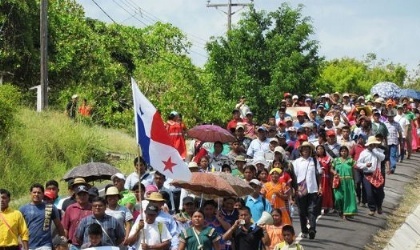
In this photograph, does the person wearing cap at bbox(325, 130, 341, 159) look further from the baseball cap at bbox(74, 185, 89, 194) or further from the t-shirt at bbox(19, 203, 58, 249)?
Answer: the t-shirt at bbox(19, 203, 58, 249)

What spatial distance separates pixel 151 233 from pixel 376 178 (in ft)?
33.1

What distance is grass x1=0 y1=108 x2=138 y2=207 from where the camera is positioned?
23703 mm

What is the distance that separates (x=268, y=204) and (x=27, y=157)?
11.0 meters

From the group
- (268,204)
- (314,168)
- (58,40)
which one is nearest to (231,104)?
(58,40)

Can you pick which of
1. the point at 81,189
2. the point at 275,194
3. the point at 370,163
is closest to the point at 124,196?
the point at 81,189

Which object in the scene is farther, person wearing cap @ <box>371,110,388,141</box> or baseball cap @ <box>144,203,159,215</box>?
person wearing cap @ <box>371,110,388,141</box>

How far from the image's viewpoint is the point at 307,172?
58.3 ft

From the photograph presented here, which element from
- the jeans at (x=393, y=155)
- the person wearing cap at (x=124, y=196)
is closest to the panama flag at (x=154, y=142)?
the person wearing cap at (x=124, y=196)

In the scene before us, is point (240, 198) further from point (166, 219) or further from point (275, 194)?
point (275, 194)

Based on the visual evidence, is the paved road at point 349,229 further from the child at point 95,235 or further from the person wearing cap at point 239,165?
the child at point 95,235

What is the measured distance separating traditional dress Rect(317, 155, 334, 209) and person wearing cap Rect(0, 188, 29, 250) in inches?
329

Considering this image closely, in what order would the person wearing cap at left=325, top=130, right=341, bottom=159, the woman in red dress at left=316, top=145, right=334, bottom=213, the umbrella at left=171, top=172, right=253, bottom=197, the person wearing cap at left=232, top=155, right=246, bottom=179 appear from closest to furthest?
the umbrella at left=171, top=172, right=253, bottom=197 → the person wearing cap at left=232, top=155, right=246, bottom=179 → the woman in red dress at left=316, top=145, right=334, bottom=213 → the person wearing cap at left=325, top=130, right=341, bottom=159

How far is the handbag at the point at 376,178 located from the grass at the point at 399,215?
0.86 metres

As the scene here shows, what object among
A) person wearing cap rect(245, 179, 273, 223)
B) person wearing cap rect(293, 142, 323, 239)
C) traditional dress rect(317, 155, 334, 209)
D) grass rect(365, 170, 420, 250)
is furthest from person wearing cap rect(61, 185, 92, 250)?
traditional dress rect(317, 155, 334, 209)
